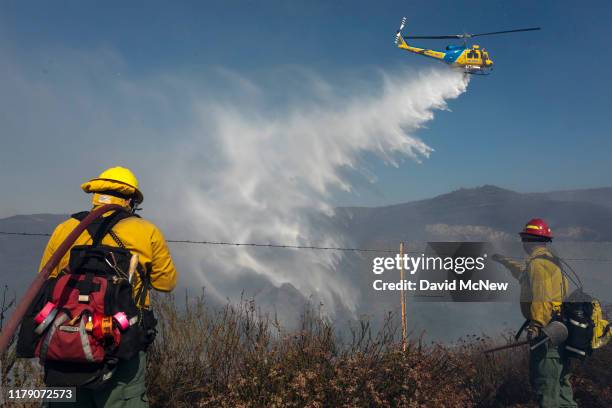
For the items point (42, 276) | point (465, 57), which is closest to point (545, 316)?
point (42, 276)

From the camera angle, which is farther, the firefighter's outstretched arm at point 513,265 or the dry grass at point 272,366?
the firefighter's outstretched arm at point 513,265

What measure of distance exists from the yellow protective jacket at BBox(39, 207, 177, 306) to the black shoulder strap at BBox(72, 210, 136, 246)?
0.09 feet

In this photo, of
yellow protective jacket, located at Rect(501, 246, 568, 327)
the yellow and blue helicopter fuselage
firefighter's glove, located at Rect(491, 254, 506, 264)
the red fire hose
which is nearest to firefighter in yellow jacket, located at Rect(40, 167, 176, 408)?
the red fire hose

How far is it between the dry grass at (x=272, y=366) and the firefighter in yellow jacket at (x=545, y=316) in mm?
894

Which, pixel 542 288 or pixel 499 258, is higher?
pixel 499 258

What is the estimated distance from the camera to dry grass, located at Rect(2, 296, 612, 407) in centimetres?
448

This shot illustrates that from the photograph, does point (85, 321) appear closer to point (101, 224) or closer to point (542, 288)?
point (101, 224)

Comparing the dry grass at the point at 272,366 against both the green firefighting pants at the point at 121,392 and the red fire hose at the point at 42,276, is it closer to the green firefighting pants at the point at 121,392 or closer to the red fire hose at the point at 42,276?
the green firefighting pants at the point at 121,392

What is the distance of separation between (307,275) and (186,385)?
12993 cm

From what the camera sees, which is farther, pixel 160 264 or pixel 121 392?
pixel 160 264

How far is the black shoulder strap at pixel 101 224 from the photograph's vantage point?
10.9 feet

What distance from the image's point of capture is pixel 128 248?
133 inches

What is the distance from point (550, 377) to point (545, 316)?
2.15 ft

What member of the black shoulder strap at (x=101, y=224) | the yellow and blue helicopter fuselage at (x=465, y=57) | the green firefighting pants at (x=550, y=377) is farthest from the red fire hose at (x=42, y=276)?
the yellow and blue helicopter fuselage at (x=465, y=57)
